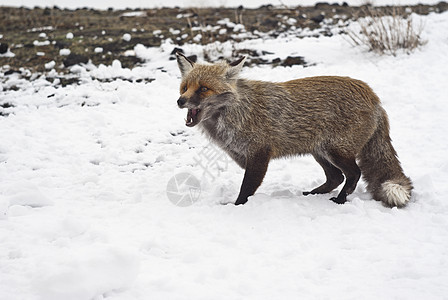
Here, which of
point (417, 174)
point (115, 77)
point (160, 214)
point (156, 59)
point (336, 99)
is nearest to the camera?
point (160, 214)

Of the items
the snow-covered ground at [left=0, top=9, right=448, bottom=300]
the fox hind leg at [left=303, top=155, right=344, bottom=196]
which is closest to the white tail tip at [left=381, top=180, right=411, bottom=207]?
the snow-covered ground at [left=0, top=9, right=448, bottom=300]

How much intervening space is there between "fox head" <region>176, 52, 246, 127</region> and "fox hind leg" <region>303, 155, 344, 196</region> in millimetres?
1546

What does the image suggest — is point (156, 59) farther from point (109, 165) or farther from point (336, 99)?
point (336, 99)

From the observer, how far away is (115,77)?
948cm

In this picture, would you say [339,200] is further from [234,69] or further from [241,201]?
Answer: [234,69]

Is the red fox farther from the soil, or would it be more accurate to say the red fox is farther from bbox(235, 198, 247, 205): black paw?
the soil

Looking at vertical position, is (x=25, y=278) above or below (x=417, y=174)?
above

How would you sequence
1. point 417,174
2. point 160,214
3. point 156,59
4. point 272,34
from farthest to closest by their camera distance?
point 272,34
point 156,59
point 417,174
point 160,214

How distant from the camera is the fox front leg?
4.62 metres

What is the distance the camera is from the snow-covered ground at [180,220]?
293 centimetres

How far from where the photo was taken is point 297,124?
4.80 m

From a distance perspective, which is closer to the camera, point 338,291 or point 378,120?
point 338,291

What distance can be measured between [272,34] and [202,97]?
393 inches

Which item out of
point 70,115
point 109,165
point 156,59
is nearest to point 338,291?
point 109,165
